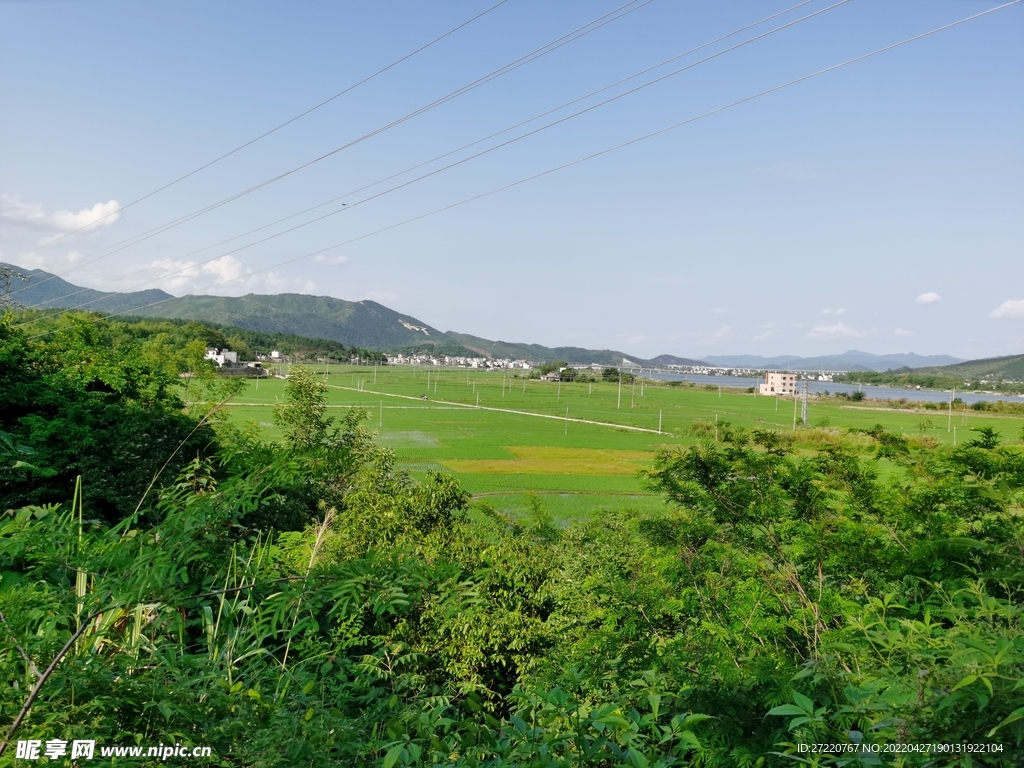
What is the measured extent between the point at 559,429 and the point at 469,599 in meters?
→ 40.2

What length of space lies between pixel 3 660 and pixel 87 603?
196 mm

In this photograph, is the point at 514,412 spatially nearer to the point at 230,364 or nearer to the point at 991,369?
the point at 230,364

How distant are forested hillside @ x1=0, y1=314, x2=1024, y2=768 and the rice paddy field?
1.30m

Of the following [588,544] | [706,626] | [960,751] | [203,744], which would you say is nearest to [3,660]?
[203,744]

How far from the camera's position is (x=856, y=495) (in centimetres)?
611

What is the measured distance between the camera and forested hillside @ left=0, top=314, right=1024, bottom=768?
135 cm

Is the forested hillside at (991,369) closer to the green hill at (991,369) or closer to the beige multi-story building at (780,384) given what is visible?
the green hill at (991,369)

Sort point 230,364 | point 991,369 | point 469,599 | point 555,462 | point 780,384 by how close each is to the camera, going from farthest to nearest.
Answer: point 780,384, point 991,369, point 230,364, point 555,462, point 469,599

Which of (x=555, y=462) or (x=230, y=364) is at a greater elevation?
(x=230, y=364)

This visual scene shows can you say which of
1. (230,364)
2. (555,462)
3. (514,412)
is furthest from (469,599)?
(514,412)

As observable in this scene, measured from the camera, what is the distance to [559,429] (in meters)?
42.1

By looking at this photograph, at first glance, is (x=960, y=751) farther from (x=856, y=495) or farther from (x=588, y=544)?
(x=588, y=544)

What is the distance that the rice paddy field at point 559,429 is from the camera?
2017 cm

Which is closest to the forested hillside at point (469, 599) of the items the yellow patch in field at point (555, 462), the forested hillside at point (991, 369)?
the yellow patch in field at point (555, 462)
